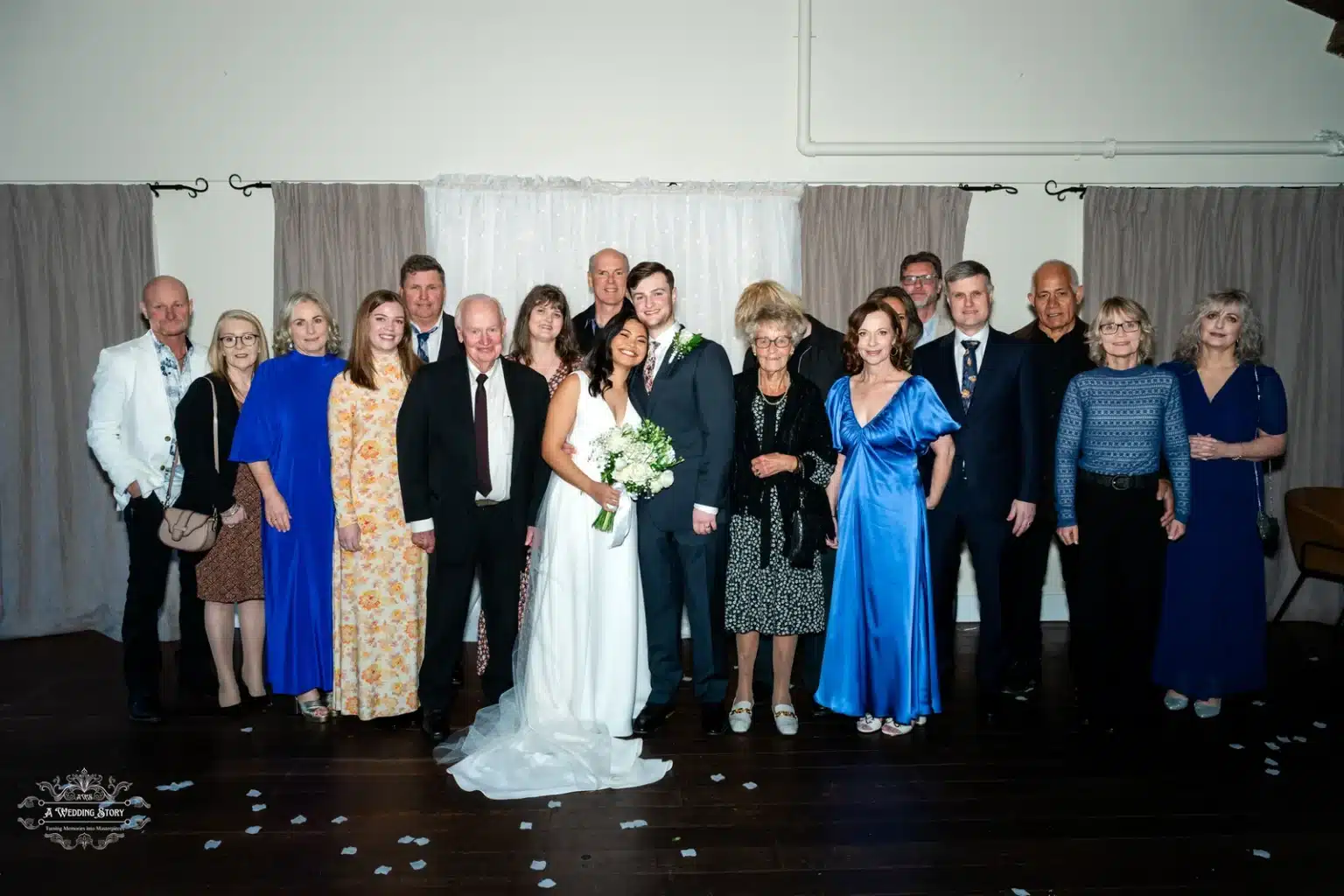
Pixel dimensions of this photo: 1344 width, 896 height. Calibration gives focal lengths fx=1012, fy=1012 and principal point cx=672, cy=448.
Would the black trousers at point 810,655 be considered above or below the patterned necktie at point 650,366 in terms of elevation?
below

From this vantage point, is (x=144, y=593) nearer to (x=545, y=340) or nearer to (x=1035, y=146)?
(x=545, y=340)

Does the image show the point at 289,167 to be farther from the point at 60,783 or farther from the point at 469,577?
the point at 60,783

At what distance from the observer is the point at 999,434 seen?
14.3ft

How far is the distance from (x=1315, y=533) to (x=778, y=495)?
3660mm

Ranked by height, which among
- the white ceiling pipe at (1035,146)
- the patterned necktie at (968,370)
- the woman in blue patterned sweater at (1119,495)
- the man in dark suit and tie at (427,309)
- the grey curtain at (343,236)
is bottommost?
the woman in blue patterned sweater at (1119,495)

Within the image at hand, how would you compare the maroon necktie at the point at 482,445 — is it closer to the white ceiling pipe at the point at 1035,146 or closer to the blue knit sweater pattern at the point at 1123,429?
the blue knit sweater pattern at the point at 1123,429

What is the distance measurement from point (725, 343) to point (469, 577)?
261 centimetres

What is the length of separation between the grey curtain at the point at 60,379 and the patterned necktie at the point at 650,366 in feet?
11.5

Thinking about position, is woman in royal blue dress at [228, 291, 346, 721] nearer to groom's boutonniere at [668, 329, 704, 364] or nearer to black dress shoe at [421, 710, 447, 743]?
black dress shoe at [421, 710, 447, 743]

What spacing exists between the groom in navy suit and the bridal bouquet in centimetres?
18

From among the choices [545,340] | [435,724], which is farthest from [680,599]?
[545,340]

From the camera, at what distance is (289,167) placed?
6012 millimetres

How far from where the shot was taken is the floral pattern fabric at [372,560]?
4.19 m

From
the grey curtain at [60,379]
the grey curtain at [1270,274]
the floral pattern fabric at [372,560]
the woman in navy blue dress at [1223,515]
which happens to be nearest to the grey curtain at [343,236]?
the grey curtain at [60,379]
